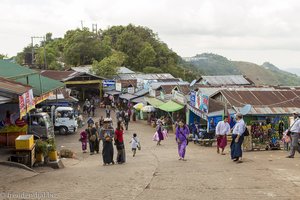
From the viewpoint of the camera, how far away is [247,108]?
19.9 metres

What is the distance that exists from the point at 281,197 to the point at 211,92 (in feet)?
58.2

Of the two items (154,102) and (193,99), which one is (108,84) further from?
(193,99)

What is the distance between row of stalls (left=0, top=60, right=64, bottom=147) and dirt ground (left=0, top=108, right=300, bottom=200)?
1.95 metres

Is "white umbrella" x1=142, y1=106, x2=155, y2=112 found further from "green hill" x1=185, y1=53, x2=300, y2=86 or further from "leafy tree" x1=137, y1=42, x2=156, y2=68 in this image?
"green hill" x1=185, y1=53, x2=300, y2=86

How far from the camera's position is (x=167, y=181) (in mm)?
9555

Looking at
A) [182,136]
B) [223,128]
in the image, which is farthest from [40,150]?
[223,128]

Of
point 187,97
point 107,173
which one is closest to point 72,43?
point 187,97

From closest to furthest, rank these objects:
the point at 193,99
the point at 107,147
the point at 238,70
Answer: the point at 107,147, the point at 193,99, the point at 238,70

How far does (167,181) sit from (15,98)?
4.65 meters

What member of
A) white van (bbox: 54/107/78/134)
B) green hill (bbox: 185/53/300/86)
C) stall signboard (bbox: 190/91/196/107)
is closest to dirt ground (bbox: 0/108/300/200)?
stall signboard (bbox: 190/91/196/107)

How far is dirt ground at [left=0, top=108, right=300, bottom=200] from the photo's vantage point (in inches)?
326

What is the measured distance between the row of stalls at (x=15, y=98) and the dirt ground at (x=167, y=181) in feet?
6.41

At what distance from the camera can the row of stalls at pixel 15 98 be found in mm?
11000

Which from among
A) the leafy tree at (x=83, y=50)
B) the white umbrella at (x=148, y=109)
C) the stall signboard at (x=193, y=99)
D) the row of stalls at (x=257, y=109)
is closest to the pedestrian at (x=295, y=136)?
the row of stalls at (x=257, y=109)
